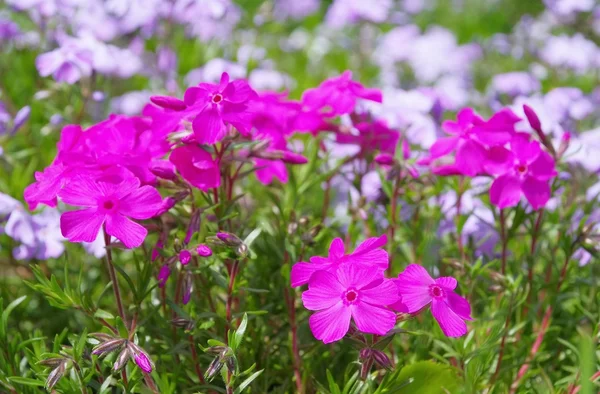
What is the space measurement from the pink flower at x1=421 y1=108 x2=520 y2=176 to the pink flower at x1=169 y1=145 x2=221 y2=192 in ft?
2.07

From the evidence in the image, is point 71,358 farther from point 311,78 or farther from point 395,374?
point 311,78

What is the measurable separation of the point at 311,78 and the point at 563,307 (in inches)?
114

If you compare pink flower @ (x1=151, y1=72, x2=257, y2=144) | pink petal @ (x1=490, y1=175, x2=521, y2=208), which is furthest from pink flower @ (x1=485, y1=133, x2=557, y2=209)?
pink flower @ (x1=151, y1=72, x2=257, y2=144)

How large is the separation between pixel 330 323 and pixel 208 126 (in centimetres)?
52

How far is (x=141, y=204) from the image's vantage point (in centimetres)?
147

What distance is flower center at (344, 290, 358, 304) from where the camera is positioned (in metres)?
1.41

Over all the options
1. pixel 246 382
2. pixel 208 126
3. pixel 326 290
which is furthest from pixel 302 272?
pixel 208 126

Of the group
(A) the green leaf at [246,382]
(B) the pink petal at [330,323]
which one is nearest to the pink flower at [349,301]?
(B) the pink petal at [330,323]

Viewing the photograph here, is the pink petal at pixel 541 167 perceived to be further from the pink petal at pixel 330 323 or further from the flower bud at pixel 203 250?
the flower bud at pixel 203 250

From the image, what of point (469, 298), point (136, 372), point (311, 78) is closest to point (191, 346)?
point (136, 372)

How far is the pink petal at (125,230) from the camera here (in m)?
1.44

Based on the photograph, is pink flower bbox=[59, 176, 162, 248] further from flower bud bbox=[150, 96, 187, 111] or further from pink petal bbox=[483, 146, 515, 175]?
pink petal bbox=[483, 146, 515, 175]

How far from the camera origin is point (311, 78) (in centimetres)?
482

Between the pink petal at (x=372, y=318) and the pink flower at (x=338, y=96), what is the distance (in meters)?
0.75
